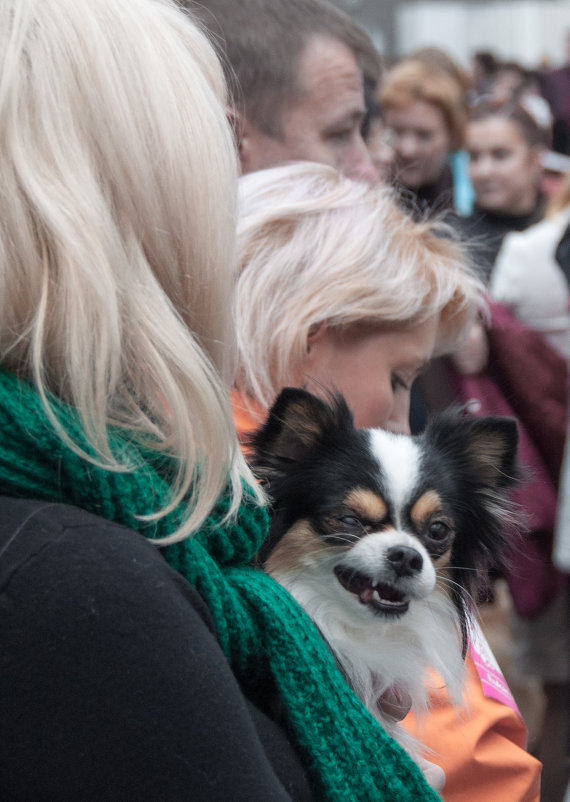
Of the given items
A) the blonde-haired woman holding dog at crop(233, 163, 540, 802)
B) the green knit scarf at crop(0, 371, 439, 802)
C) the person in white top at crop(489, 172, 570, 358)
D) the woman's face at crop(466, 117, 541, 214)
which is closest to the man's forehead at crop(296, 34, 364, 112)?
the blonde-haired woman holding dog at crop(233, 163, 540, 802)

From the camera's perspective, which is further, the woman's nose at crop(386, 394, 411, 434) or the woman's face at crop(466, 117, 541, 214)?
the woman's face at crop(466, 117, 541, 214)

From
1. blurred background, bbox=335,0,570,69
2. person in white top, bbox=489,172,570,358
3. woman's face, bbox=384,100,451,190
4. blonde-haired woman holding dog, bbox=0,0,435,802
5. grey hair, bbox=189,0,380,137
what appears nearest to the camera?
blonde-haired woman holding dog, bbox=0,0,435,802

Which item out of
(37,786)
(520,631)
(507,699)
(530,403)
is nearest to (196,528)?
(37,786)

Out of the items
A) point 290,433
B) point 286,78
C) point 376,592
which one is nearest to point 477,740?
point 376,592

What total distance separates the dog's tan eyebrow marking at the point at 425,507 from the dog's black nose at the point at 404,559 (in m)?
0.08

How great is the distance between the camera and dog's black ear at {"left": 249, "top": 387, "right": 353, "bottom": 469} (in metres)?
1.56

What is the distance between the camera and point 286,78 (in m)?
2.51

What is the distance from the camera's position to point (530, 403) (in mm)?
3162

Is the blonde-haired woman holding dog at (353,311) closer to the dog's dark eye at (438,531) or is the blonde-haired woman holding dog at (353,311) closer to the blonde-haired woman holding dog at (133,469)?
the dog's dark eye at (438,531)

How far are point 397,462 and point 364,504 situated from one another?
102mm

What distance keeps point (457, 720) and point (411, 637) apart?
0.62 ft

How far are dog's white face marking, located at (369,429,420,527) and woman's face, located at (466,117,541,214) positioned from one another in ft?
11.0

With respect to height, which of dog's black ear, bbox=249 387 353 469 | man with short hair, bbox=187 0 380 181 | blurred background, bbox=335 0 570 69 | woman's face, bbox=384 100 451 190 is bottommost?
blurred background, bbox=335 0 570 69

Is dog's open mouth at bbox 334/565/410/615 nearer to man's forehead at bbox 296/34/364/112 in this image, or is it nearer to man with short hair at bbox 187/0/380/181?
man with short hair at bbox 187/0/380/181
